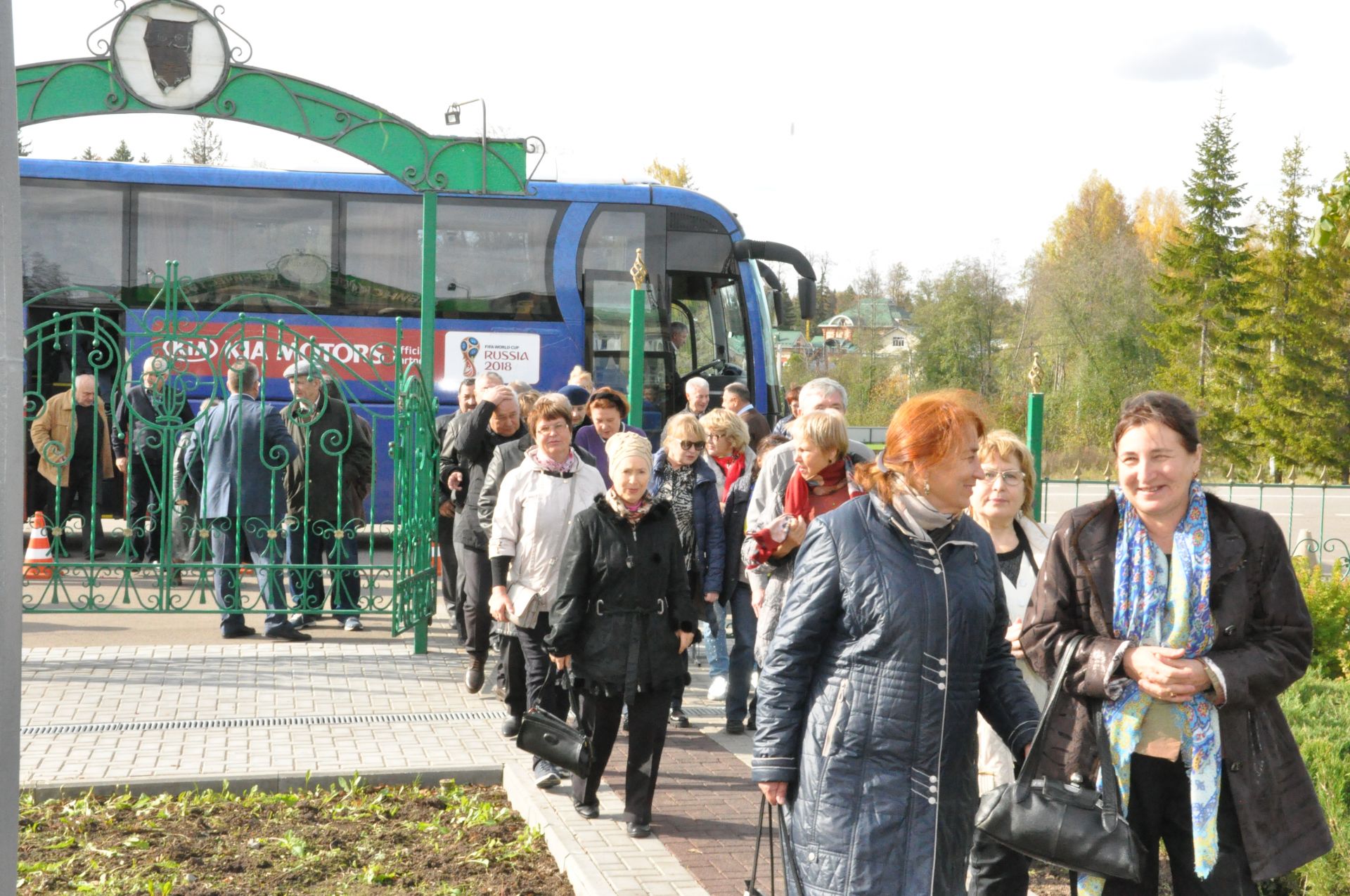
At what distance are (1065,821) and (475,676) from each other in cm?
519

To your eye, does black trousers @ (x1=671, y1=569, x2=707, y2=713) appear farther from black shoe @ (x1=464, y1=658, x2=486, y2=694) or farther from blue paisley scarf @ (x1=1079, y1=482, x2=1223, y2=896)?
blue paisley scarf @ (x1=1079, y1=482, x2=1223, y2=896)

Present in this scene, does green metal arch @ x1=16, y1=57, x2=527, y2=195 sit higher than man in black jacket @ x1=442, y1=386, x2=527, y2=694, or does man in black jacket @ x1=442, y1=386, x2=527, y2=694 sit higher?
green metal arch @ x1=16, y1=57, x2=527, y2=195

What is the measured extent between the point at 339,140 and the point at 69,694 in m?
3.84

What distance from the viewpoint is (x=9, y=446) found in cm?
217

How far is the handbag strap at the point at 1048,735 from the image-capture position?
10.6ft

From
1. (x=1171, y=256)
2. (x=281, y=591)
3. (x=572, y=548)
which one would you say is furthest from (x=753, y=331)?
(x=1171, y=256)

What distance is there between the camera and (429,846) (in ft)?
16.8

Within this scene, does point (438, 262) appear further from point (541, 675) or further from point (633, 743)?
point (633, 743)

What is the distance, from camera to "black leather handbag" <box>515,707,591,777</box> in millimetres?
5395

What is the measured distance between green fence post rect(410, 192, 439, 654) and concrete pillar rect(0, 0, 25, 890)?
264 inches

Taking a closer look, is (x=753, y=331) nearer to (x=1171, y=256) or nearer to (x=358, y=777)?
(x=358, y=777)

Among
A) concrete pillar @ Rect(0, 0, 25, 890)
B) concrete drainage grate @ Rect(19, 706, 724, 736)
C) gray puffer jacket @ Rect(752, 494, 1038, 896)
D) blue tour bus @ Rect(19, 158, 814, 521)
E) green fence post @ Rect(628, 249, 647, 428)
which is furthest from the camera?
blue tour bus @ Rect(19, 158, 814, 521)

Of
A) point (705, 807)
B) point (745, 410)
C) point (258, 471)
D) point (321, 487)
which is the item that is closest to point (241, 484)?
point (258, 471)

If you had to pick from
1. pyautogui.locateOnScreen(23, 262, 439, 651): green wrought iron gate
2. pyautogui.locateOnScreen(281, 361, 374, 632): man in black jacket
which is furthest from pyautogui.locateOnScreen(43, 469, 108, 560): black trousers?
pyautogui.locateOnScreen(281, 361, 374, 632): man in black jacket
